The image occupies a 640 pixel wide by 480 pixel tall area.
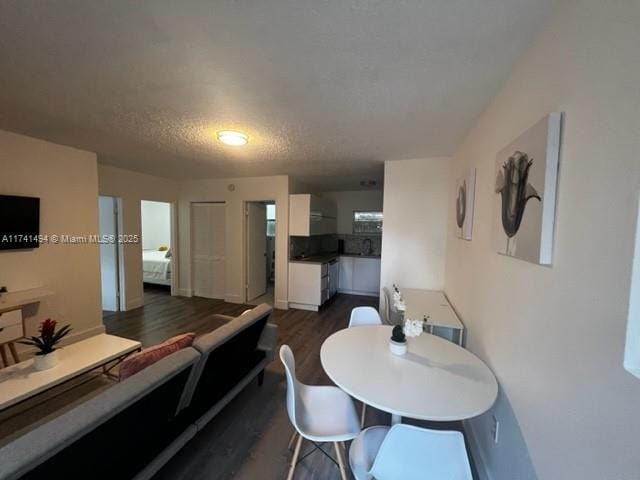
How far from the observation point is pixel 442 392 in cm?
126

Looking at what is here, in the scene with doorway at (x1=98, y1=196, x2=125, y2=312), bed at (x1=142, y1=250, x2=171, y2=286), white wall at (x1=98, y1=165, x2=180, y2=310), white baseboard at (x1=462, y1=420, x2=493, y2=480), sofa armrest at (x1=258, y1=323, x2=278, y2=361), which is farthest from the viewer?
bed at (x1=142, y1=250, x2=171, y2=286)

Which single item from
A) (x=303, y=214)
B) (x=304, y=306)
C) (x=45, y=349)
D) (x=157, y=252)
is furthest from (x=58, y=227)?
(x=157, y=252)

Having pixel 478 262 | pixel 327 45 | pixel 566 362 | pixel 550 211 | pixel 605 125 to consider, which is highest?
pixel 327 45

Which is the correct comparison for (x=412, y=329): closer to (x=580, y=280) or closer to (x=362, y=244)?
(x=580, y=280)

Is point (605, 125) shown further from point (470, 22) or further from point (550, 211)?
point (470, 22)

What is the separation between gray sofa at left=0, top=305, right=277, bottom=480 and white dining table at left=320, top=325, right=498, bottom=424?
2.69 ft

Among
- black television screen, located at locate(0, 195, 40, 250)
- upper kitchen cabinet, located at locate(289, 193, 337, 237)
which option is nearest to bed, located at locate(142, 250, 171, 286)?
black television screen, located at locate(0, 195, 40, 250)

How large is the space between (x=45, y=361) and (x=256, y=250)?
10.9ft

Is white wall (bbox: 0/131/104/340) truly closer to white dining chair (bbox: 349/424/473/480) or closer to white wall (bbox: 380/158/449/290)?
white dining chair (bbox: 349/424/473/480)

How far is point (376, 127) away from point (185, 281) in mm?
4868

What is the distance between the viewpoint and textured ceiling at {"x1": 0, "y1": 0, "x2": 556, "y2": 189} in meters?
1.07

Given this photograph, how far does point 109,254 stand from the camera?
168 inches

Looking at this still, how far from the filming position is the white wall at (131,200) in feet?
13.0

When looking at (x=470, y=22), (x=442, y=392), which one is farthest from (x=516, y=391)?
(x=470, y=22)
